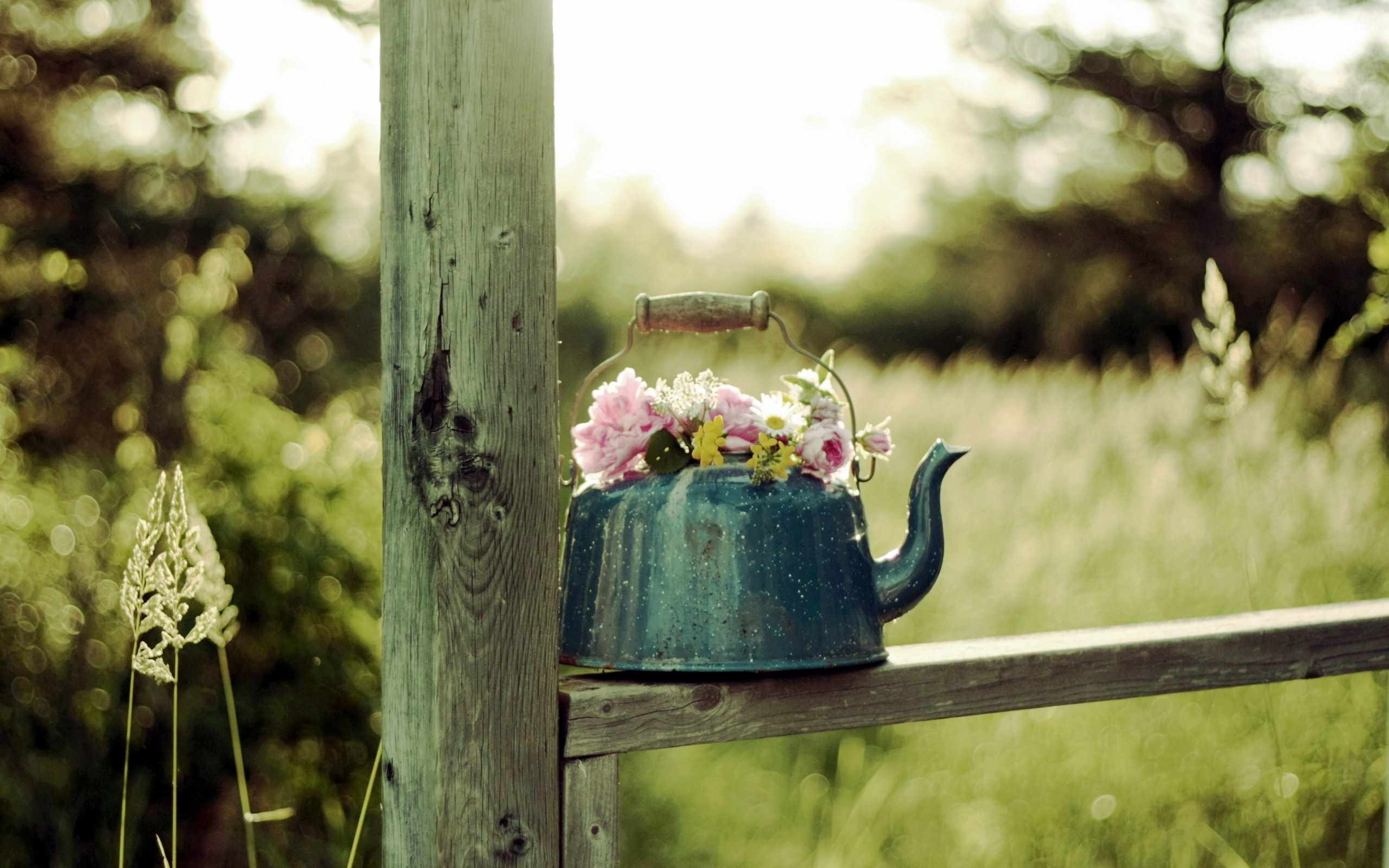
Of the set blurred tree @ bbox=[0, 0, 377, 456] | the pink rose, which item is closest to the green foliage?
the pink rose

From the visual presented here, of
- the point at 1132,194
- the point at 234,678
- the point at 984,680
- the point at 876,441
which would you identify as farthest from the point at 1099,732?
the point at 1132,194

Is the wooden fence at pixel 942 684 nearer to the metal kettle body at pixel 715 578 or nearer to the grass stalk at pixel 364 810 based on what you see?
the metal kettle body at pixel 715 578

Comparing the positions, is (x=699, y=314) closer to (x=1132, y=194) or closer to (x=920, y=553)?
(x=920, y=553)

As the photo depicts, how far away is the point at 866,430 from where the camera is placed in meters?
1.29

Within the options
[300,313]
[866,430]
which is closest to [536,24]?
[866,430]

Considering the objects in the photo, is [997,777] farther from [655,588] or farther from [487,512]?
[487,512]

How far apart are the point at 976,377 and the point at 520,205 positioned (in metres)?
3.62

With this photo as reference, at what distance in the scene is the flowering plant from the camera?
120cm

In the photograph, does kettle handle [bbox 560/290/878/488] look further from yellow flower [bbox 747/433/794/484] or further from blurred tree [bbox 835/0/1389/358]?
blurred tree [bbox 835/0/1389/358]

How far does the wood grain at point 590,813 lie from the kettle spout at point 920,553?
0.36 m

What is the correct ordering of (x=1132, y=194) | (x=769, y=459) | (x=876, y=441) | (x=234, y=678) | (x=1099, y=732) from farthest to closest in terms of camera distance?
(x=1132, y=194) → (x=1099, y=732) → (x=234, y=678) → (x=876, y=441) → (x=769, y=459)

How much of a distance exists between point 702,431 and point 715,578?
16 centimetres

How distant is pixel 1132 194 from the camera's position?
33.5ft

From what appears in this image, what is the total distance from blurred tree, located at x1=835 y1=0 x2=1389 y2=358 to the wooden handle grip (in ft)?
27.2
